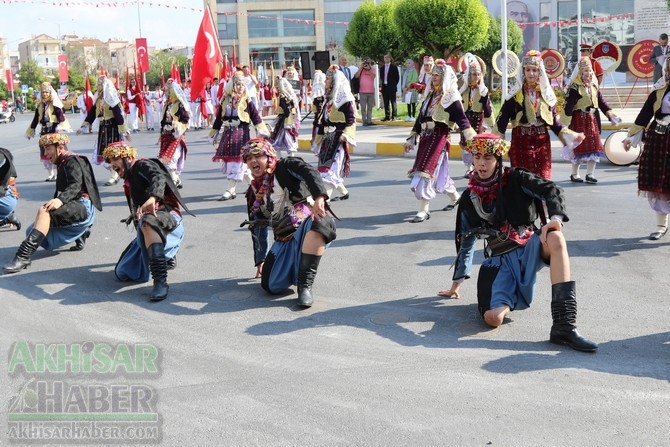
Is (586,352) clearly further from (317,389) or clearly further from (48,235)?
(48,235)

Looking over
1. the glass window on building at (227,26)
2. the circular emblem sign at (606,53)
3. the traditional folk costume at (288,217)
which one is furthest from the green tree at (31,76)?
the traditional folk costume at (288,217)

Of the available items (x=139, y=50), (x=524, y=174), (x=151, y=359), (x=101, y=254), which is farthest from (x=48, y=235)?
(x=139, y=50)

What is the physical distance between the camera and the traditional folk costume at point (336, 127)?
1034 cm

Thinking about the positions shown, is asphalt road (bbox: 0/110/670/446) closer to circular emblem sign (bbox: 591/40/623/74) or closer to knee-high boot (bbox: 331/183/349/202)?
knee-high boot (bbox: 331/183/349/202)

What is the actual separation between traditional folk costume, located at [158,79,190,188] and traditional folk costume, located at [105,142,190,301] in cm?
501

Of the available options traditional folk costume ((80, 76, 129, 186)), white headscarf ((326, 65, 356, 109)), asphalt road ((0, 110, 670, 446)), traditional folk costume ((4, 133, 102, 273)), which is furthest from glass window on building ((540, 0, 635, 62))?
traditional folk costume ((4, 133, 102, 273))

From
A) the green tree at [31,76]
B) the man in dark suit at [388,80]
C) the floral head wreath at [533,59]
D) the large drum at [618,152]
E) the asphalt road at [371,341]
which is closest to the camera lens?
the asphalt road at [371,341]

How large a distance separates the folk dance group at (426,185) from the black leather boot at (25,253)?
0.03 feet

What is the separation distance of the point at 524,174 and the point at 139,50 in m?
24.6

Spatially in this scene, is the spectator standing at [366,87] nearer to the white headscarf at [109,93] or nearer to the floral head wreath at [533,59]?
the white headscarf at [109,93]

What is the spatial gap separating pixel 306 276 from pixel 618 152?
819cm

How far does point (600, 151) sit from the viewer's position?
460 inches

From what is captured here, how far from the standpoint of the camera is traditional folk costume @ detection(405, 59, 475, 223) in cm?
917

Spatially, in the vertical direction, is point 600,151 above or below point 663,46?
below
